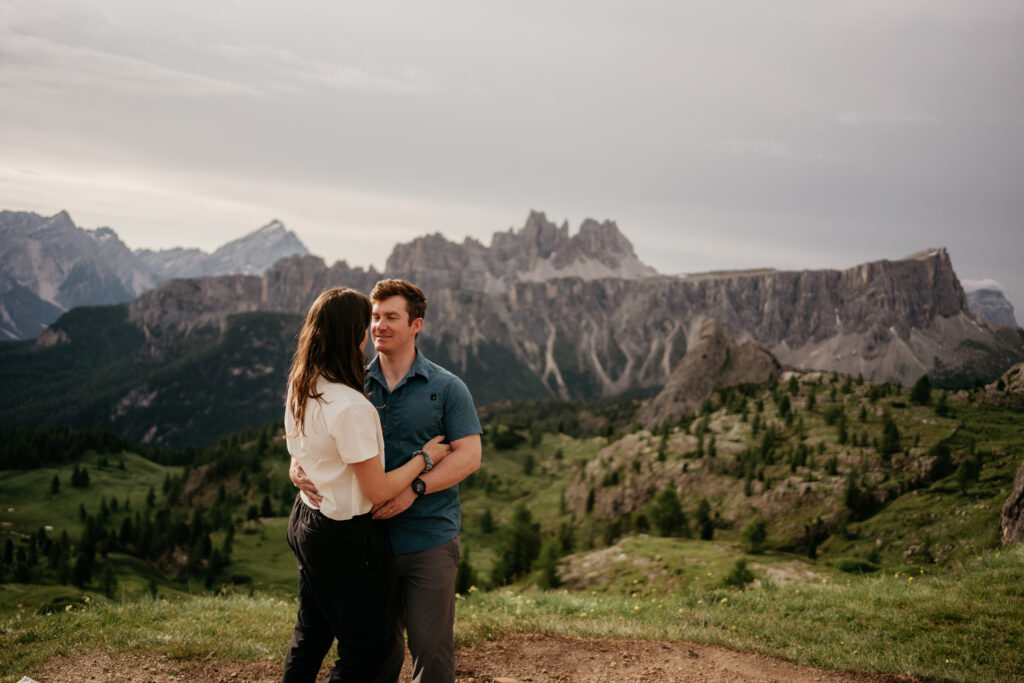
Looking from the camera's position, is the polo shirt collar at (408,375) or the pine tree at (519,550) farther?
the pine tree at (519,550)

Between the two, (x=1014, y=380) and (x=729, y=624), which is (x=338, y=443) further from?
(x=1014, y=380)

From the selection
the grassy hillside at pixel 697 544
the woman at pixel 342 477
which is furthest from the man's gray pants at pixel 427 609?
the grassy hillside at pixel 697 544

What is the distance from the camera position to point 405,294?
→ 8109 mm

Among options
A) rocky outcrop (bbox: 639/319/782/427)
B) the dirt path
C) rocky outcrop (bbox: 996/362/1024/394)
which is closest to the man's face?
the dirt path

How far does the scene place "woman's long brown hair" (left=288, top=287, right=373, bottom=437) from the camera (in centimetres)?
701

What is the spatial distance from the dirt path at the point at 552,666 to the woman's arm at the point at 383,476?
5343 millimetres

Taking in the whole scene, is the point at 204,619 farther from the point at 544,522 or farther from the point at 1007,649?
the point at 544,522

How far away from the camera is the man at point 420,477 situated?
24.3 ft

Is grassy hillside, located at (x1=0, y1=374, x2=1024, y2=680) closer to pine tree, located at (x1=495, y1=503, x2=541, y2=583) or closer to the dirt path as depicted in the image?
pine tree, located at (x1=495, y1=503, x2=541, y2=583)

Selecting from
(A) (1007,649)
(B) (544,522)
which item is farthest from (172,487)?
(A) (1007,649)

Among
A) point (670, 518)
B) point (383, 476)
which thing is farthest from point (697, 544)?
point (383, 476)

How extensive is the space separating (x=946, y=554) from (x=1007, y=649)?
2485 cm

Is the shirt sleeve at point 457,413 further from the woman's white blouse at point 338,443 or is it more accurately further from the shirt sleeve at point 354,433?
the shirt sleeve at point 354,433

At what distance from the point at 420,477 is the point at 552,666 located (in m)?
6.33
